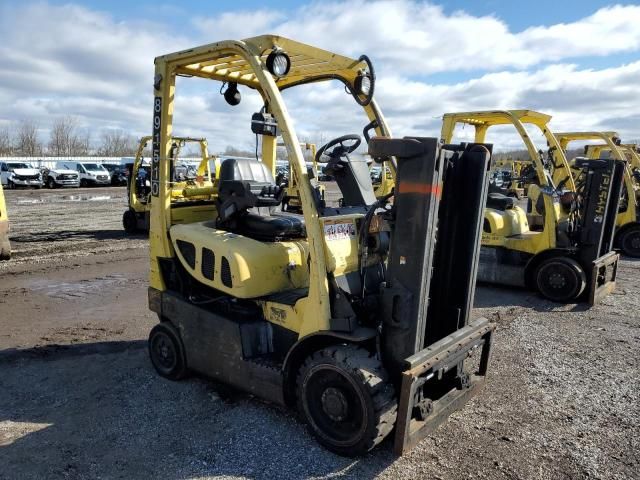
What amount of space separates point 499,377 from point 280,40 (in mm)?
3633

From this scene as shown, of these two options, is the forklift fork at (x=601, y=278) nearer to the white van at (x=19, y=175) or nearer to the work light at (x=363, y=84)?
the work light at (x=363, y=84)

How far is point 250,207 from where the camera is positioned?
4.23 m

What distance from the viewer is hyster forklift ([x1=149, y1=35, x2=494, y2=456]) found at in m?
3.22

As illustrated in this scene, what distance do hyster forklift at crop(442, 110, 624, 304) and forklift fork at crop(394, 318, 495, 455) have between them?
172 inches

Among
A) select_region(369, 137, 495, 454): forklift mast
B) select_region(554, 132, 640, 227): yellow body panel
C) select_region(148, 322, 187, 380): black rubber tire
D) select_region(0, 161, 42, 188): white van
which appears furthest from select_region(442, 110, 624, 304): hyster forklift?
select_region(0, 161, 42, 188): white van

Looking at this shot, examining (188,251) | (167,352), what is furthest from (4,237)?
(188,251)

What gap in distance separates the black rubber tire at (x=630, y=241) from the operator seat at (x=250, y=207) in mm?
10716

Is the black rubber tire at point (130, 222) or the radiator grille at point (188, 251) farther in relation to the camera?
the black rubber tire at point (130, 222)

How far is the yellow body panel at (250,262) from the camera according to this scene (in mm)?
3924

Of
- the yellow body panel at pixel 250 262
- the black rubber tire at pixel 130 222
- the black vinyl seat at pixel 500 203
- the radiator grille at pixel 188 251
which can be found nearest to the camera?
the yellow body panel at pixel 250 262

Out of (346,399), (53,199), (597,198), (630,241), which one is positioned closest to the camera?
(346,399)

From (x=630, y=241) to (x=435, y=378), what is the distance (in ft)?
35.5

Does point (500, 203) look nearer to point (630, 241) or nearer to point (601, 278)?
point (601, 278)

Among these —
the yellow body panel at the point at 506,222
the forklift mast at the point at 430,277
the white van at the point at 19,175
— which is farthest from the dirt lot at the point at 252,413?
the white van at the point at 19,175
